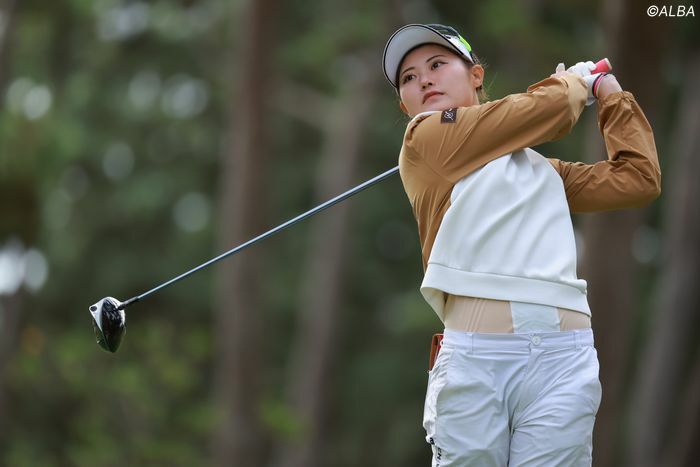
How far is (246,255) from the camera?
12125mm

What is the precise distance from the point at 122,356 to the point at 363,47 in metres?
6.66

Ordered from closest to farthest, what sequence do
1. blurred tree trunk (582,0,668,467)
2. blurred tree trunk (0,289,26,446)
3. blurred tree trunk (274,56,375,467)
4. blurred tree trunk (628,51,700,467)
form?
blurred tree trunk (582,0,668,467), blurred tree trunk (0,289,26,446), blurred tree trunk (628,51,700,467), blurred tree trunk (274,56,375,467)

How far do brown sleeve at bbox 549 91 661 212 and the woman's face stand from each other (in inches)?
15.0

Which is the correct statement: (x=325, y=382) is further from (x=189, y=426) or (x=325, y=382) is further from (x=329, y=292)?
(x=189, y=426)

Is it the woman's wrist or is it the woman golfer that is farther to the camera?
the woman's wrist

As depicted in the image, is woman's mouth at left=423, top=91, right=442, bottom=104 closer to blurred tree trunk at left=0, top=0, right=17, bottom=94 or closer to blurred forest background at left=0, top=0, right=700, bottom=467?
blurred forest background at left=0, top=0, right=700, bottom=467

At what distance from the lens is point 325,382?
18469 millimetres

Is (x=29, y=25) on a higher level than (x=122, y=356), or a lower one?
higher

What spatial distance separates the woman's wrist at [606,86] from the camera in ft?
11.1

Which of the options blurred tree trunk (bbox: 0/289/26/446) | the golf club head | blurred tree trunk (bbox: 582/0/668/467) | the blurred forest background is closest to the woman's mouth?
the golf club head

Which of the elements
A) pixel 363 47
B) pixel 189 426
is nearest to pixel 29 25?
pixel 363 47

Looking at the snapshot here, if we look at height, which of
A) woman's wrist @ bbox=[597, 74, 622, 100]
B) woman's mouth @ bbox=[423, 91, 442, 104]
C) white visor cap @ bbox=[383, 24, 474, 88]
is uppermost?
white visor cap @ bbox=[383, 24, 474, 88]

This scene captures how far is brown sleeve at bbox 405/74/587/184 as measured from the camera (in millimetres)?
3232

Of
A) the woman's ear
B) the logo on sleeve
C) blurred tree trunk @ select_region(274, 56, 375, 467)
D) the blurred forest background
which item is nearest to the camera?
the logo on sleeve
